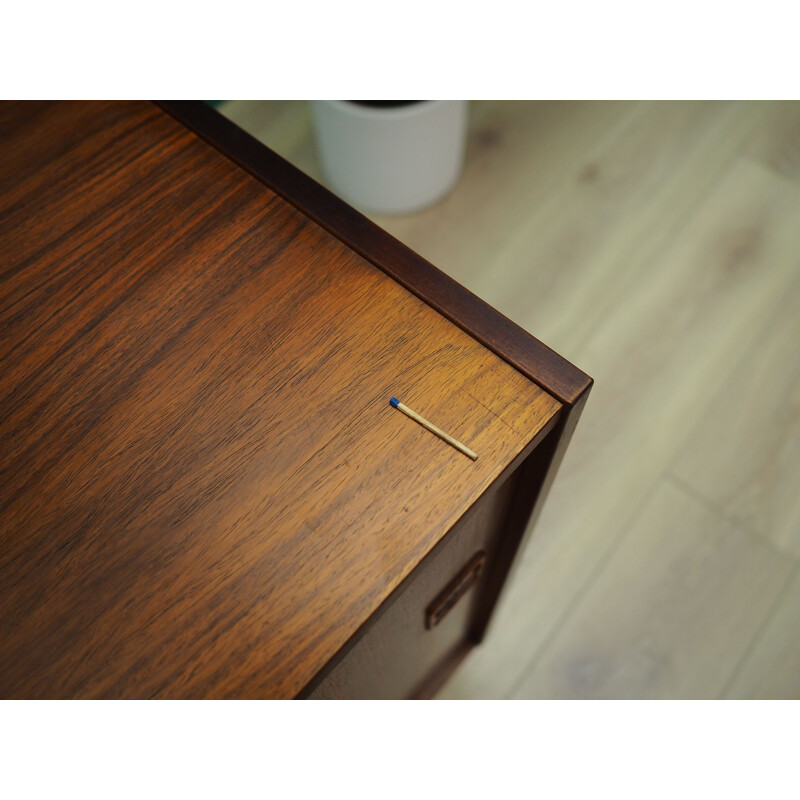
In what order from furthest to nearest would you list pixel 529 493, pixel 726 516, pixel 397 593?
1. pixel 726 516
2. pixel 529 493
3. pixel 397 593

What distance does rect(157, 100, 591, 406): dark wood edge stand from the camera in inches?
20.0

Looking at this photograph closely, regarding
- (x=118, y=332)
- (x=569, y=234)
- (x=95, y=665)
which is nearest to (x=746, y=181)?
(x=569, y=234)

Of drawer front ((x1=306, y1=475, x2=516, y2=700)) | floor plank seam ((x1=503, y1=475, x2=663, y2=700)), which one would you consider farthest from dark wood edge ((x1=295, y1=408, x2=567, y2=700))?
floor plank seam ((x1=503, y1=475, x2=663, y2=700))

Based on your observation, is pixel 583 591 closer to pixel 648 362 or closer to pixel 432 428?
pixel 648 362

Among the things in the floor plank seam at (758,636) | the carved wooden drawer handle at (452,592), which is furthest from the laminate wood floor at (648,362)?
the carved wooden drawer handle at (452,592)

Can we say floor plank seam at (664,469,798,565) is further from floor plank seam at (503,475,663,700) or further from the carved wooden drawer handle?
the carved wooden drawer handle

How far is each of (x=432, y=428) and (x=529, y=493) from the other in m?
0.17

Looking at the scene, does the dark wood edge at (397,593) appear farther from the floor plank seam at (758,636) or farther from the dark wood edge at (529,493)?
the floor plank seam at (758,636)

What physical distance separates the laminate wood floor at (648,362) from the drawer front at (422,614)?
0.53ft

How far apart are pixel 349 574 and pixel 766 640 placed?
2.74 feet

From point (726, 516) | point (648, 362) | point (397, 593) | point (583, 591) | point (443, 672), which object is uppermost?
point (648, 362)

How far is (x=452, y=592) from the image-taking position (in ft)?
2.24

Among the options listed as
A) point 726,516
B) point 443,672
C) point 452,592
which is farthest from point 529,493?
point 726,516

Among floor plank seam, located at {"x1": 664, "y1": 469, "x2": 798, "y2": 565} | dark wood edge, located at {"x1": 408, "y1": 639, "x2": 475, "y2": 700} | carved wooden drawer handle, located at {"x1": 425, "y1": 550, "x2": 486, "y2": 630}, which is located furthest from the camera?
floor plank seam, located at {"x1": 664, "y1": 469, "x2": 798, "y2": 565}
